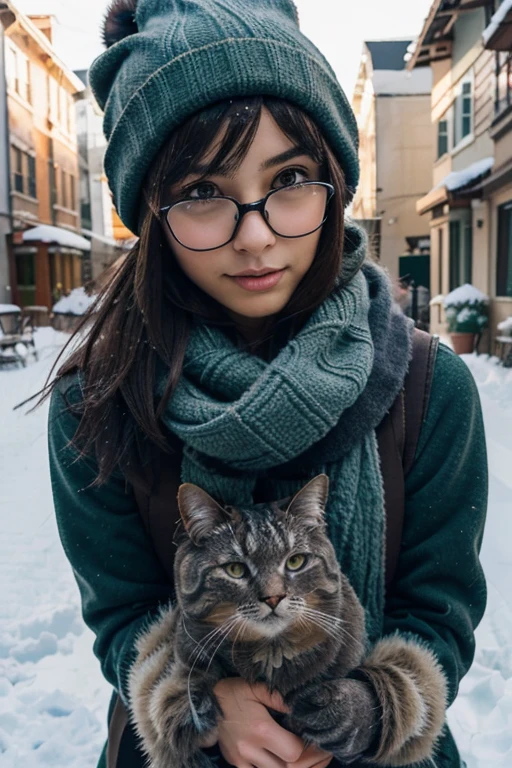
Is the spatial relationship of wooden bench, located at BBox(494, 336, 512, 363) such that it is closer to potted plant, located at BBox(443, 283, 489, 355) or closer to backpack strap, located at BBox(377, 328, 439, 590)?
potted plant, located at BBox(443, 283, 489, 355)

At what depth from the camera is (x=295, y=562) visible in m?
1.34

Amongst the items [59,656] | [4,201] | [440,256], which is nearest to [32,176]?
[4,201]

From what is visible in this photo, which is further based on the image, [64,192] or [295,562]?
[64,192]

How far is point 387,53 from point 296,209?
82.2 feet

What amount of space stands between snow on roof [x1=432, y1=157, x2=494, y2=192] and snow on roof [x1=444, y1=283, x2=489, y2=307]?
7.86 ft

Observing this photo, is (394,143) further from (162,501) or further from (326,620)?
(326,620)

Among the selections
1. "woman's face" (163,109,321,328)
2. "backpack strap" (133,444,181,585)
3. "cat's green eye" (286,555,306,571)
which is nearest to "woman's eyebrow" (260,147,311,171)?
"woman's face" (163,109,321,328)

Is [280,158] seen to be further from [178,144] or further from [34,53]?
[34,53]

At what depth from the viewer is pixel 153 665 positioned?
145 centimetres

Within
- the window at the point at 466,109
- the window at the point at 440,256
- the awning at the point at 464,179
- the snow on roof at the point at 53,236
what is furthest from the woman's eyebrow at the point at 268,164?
the snow on roof at the point at 53,236

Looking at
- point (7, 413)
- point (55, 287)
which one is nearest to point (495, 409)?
point (7, 413)

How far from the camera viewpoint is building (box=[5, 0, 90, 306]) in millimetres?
15031

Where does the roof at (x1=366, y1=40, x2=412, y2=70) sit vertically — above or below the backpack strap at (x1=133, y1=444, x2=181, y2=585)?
above

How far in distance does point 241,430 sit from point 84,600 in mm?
636
